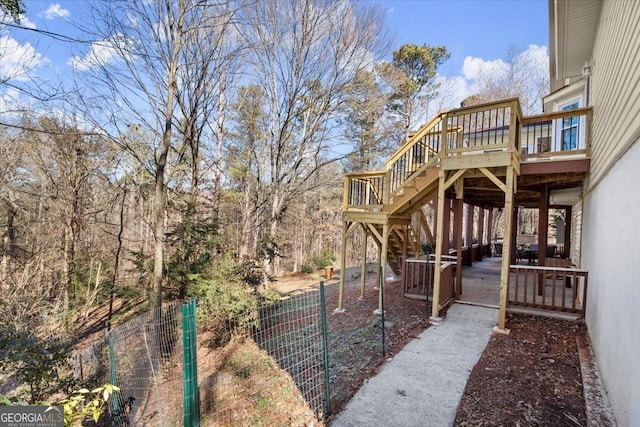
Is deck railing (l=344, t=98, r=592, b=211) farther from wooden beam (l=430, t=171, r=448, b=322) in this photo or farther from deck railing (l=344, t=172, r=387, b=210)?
wooden beam (l=430, t=171, r=448, b=322)

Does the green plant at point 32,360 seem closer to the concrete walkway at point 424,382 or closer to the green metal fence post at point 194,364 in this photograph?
the green metal fence post at point 194,364

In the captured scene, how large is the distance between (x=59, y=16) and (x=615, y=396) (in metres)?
8.38

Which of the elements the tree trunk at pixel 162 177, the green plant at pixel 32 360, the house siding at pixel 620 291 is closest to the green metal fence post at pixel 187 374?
the green plant at pixel 32 360

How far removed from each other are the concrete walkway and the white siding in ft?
9.79

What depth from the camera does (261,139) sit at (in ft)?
39.3

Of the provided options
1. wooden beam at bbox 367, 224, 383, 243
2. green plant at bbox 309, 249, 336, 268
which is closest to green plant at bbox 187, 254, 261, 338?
wooden beam at bbox 367, 224, 383, 243

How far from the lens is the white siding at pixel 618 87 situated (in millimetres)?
2818

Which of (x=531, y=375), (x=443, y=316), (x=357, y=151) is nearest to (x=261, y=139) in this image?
(x=357, y=151)

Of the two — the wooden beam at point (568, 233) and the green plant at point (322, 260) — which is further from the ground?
the wooden beam at point (568, 233)

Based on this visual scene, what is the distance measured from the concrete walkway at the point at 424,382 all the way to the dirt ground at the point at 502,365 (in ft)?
0.42

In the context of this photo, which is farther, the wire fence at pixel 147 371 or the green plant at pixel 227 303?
the green plant at pixel 227 303

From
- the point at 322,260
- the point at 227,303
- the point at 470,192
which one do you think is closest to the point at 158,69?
the point at 227,303

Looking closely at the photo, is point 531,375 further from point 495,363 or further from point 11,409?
point 11,409

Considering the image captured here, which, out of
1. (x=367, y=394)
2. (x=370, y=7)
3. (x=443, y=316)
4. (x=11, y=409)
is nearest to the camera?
(x=11, y=409)
